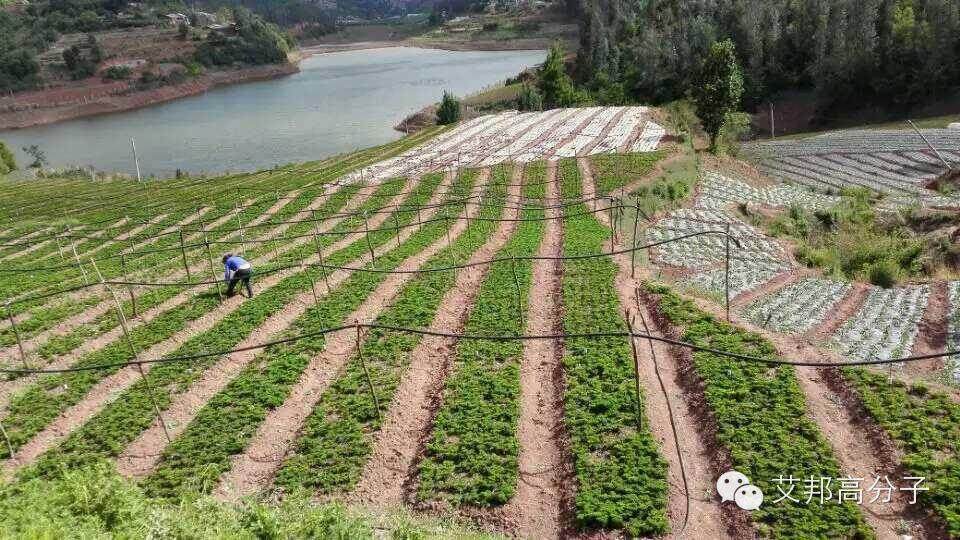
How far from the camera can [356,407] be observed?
15930 mm

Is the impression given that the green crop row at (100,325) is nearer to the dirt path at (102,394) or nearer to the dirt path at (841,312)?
the dirt path at (102,394)

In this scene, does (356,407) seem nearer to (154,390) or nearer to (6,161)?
(154,390)

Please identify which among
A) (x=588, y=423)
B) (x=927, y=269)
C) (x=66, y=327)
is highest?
(x=66, y=327)

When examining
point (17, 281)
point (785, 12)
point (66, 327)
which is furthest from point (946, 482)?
point (785, 12)

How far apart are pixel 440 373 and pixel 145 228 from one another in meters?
29.1

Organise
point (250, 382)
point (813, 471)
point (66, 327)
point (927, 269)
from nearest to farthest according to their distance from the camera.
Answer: point (813, 471), point (250, 382), point (66, 327), point (927, 269)

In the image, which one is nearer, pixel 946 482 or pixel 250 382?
pixel 946 482

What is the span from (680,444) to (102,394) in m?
15.9

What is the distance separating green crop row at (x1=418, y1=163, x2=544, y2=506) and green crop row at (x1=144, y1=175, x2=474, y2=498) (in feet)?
15.3

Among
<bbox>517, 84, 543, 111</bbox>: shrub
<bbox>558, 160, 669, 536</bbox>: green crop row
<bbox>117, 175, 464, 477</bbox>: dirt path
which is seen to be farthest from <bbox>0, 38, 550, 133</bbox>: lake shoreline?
<bbox>558, 160, 669, 536</bbox>: green crop row

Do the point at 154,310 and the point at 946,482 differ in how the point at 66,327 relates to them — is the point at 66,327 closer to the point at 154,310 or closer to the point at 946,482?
the point at 154,310

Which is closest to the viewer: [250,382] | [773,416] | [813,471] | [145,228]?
[813,471]

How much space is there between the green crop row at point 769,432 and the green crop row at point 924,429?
1373mm

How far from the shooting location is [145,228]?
125ft
